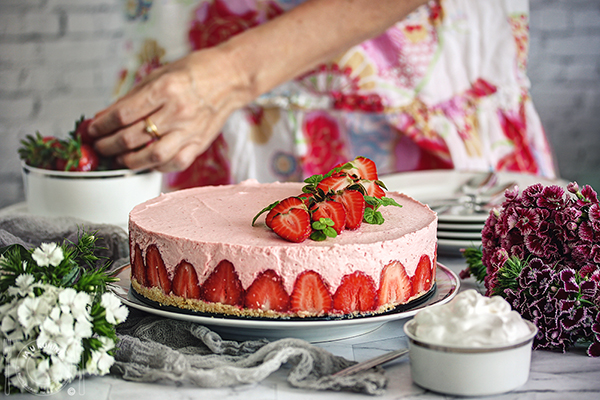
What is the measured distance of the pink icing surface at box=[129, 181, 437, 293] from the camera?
33.6 inches

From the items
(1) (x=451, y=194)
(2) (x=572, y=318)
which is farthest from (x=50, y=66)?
(2) (x=572, y=318)

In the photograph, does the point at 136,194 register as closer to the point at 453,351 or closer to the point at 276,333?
the point at 276,333

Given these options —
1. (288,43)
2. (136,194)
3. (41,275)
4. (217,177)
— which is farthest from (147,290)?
(217,177)

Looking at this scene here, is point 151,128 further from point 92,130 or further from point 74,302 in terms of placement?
point 74,302

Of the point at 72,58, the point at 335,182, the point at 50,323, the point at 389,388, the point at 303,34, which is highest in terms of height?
the point at 303,34

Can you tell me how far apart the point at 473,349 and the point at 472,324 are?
0.11 ft

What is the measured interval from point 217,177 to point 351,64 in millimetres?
533

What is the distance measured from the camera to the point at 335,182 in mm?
944

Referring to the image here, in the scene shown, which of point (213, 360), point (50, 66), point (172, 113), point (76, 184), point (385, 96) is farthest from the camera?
point (50, 66)

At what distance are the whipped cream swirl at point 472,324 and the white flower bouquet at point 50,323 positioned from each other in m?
0.39

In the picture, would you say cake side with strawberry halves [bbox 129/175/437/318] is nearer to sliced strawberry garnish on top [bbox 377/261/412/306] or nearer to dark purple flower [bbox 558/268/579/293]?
sliced strawberry garnish on top [bbox 377/261/412/306]

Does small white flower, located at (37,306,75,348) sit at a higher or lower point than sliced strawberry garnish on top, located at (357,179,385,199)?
lower

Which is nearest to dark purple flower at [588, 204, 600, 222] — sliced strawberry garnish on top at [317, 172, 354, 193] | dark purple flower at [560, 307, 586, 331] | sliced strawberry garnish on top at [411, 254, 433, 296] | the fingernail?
dark purple flower at [560, 307, 586, 331]

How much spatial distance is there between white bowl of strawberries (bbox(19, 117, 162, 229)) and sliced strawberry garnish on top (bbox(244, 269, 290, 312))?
600mm
